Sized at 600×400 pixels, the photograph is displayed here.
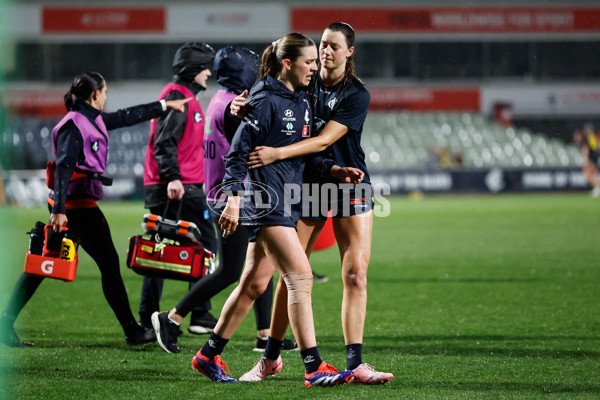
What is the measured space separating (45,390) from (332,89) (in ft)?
7.95

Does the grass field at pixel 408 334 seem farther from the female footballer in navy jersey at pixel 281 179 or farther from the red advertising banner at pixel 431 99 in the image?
the red advertising banner at pixel 431 99

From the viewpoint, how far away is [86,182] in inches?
233

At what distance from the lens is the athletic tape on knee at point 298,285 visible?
15.3 feet

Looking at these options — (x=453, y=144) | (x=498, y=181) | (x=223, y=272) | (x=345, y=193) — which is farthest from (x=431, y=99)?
(x=345, y=193)

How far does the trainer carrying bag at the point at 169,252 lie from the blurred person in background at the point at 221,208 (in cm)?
23

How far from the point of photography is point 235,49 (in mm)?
5910

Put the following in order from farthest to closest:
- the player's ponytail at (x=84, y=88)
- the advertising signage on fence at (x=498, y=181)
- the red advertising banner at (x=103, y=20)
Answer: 1. the red advertising banner at (x=103, y=20)
2. the advertising signage on fence at (x=498, y=181)
3. the player's ponytail at (x=84, y=88)

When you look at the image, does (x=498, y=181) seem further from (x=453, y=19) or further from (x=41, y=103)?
(x=41, y=103)

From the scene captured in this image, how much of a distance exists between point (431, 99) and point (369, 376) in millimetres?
32821

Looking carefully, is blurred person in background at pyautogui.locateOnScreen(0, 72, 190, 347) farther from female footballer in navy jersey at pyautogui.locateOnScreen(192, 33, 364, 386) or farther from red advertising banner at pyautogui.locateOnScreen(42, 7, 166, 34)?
red advertising banner at pyautogui.locateOnScreen(42, 7, 166, 34)

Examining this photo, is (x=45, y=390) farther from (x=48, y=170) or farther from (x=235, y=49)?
(x=235, y=49)

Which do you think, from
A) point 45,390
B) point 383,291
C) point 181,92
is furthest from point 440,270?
point 45,390

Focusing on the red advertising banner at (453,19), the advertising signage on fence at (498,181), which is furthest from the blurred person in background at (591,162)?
the red advertising banner at (453,19)

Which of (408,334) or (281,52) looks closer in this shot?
(281,52)
